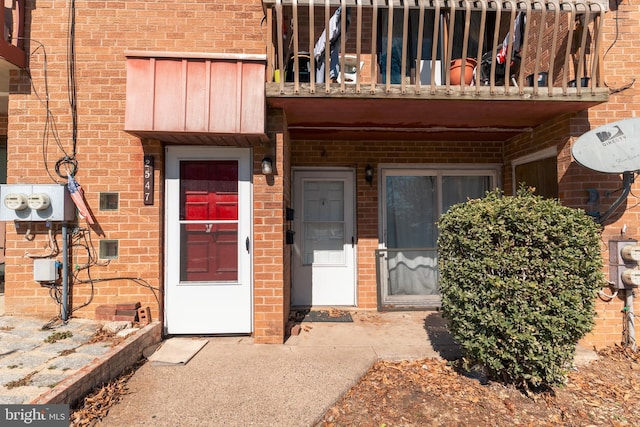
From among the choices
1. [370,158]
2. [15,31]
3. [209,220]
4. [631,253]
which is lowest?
[631,253]

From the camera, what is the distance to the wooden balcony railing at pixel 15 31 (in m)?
3.79

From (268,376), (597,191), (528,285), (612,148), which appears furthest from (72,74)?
(597,191)

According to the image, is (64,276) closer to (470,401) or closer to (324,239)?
(324,239)

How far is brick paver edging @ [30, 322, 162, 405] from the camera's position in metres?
2.40

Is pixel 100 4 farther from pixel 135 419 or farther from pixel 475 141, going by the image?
pixel 475 141

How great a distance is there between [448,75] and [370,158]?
6.66ft

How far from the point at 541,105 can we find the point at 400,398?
3.51 meters

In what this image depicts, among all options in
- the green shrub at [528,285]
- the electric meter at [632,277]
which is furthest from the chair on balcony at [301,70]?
the electric meter at [632,277]

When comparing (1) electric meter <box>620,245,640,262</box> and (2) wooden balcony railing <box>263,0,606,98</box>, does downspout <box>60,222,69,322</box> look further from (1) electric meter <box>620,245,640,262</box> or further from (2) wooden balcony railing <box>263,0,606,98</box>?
(1) electric meter <box>620,245,640,262</box>

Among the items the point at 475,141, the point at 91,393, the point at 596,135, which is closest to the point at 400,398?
the point at 91,393

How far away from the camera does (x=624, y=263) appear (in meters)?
Result: 3.74

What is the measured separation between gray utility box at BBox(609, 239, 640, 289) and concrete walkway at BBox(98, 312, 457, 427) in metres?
2.00

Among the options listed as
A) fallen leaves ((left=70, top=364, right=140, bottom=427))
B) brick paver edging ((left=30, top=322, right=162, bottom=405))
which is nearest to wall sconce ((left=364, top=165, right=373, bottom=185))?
brick paver edging ((left=30, top=322, right=162, bottom=405))

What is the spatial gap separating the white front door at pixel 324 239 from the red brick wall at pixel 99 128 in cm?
166
